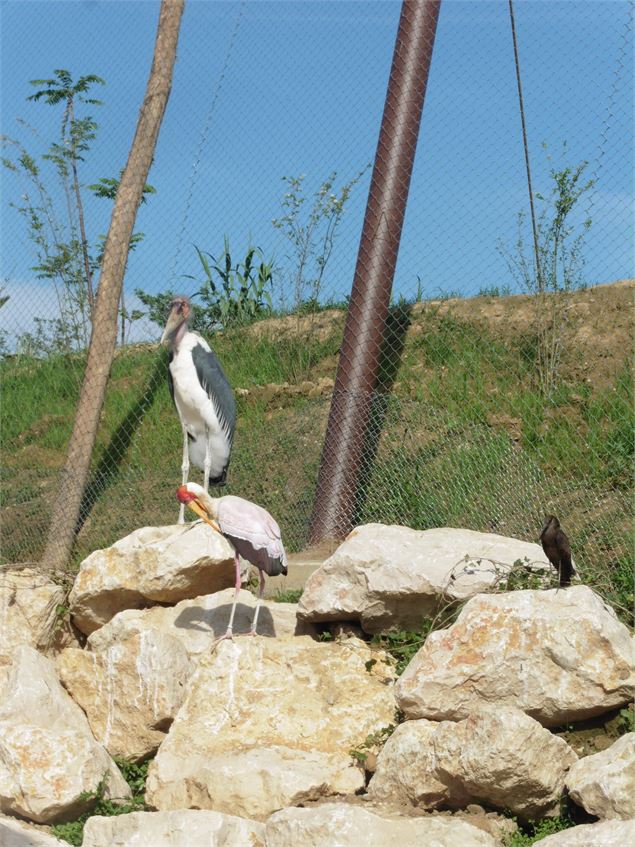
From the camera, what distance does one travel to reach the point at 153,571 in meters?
7.13

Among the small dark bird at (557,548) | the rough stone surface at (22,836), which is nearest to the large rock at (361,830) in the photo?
the rough stone surface at (22,836)

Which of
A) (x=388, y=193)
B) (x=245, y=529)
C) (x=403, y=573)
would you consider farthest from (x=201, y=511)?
(x=388, y=193)

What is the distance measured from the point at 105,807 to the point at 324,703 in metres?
1.24

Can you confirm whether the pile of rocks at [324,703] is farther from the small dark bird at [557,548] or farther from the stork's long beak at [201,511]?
the stork's long beak at [201,511]

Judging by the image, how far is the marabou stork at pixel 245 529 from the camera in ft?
20.7

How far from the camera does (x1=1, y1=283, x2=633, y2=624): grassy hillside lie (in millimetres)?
7535

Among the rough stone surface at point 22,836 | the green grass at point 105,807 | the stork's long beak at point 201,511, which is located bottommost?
the rough stone surface at point 22,836

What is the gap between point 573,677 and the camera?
214 inches

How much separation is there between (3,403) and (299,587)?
238 inches

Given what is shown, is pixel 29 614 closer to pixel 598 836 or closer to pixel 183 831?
pixel 183 831

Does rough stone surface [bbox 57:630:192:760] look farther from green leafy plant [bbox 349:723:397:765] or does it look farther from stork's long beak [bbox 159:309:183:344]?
stork's long beak [bbox 159:309:183:344]

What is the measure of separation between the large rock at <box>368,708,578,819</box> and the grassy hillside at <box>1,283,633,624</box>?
5.34 ft

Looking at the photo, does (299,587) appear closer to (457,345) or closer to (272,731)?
(272,731)

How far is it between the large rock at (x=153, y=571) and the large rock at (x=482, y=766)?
2.17m
